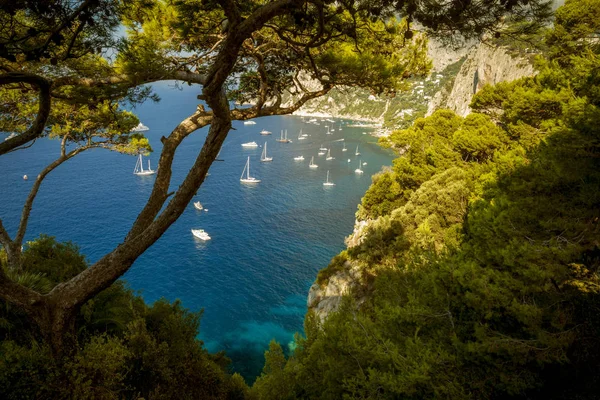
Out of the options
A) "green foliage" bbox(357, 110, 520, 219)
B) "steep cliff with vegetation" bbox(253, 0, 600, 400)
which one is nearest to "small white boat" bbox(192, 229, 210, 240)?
"green foliage" bbox(357, 110, 520, 219)

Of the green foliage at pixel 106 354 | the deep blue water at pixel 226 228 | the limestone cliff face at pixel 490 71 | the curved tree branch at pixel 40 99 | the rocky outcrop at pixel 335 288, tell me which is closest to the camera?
the curved tree branch at pixel 40 99

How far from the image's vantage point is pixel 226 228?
102ft

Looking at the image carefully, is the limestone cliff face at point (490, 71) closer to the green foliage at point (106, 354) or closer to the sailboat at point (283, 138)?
the green foliage at point (106, 354)

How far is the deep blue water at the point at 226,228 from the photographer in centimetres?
2081

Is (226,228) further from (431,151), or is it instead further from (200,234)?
(431,151)

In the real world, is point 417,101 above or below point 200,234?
above

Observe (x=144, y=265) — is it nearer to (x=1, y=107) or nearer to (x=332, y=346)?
(x=1, y=107)

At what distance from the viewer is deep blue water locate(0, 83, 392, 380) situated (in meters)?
20.8

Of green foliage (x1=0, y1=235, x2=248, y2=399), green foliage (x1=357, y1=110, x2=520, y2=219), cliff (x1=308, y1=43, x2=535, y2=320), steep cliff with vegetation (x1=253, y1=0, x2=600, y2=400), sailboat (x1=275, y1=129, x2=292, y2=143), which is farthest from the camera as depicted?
sailboat (x1=275, y1=129, x2=292, y2=143)

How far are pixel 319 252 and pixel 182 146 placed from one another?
131ft

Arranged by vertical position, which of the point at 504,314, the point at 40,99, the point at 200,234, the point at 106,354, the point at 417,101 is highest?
the point at 417,101

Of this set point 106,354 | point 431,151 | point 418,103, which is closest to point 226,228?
point 431,151

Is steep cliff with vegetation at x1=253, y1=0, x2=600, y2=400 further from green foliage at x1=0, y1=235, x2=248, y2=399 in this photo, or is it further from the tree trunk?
the tree trunk

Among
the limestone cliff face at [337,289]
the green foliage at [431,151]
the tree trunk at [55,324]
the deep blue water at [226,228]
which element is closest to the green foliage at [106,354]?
the tree trunk at [55,324]
